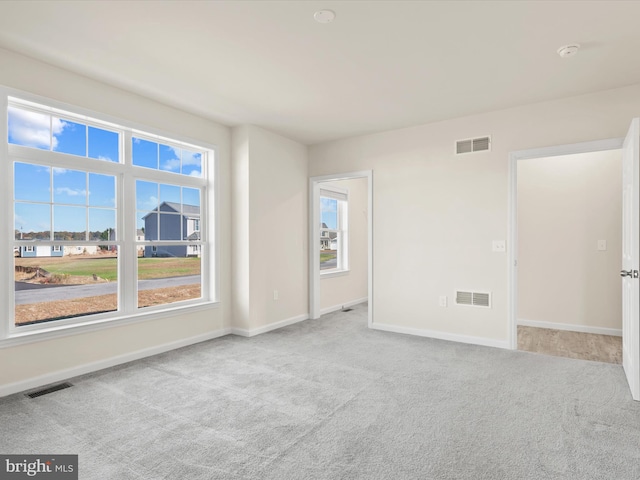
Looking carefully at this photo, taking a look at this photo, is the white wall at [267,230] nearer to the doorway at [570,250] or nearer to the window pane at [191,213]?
the window pane at [191,213]

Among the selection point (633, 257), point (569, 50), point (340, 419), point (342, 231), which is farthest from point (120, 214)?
point (633, 257)

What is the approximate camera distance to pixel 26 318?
3.13m

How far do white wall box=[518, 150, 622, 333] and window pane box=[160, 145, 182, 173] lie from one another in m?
4.64

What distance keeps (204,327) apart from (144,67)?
2.90m

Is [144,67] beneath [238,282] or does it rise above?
above

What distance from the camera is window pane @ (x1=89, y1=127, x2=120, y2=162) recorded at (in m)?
3.53

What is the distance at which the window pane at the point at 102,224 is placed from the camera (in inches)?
139

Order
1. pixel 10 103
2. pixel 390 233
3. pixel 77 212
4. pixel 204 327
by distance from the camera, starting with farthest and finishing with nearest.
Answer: pixel 390 233
pixel 204 327
pixel 77 212
pixel 10 103

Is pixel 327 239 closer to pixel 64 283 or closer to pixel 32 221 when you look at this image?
pixel 64 283

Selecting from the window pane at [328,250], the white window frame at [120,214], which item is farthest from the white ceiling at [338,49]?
the window pane at [328,250]

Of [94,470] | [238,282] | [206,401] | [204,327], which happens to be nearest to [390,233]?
[238,282]

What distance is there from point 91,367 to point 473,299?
4.10m

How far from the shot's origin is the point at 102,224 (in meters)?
3.62

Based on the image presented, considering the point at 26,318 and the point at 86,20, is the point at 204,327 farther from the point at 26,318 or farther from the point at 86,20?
the point at 86,20
